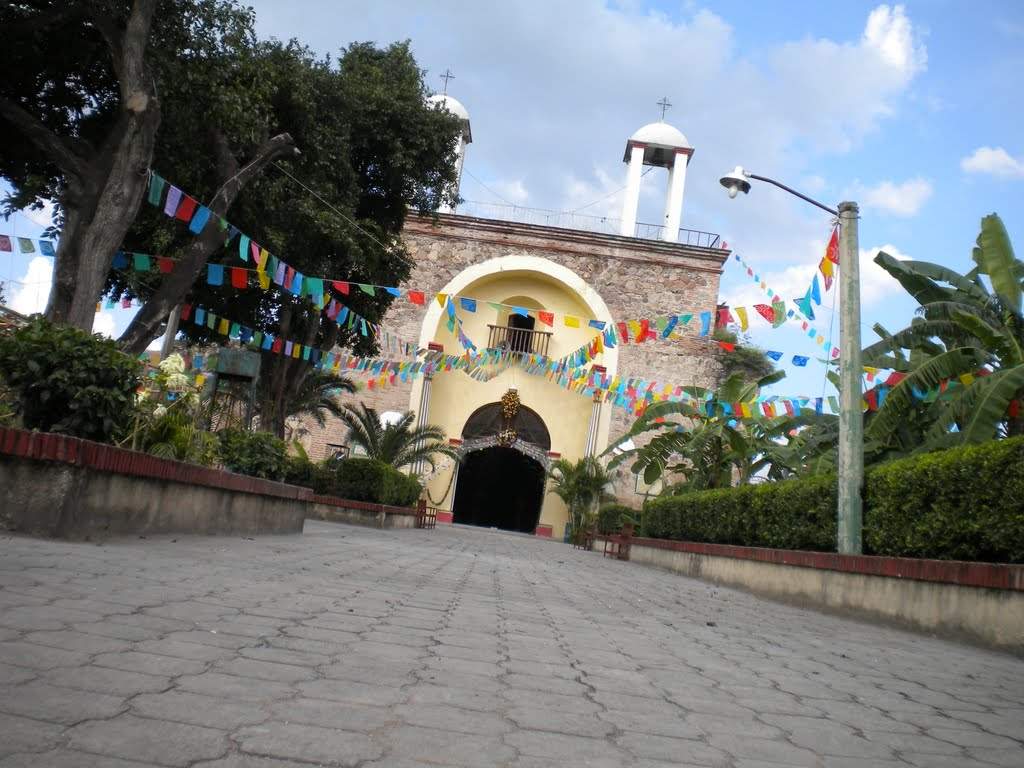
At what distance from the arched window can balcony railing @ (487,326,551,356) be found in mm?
1832

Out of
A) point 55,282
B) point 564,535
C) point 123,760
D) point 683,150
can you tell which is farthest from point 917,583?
point 683,150

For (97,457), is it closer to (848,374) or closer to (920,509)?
(920,509)

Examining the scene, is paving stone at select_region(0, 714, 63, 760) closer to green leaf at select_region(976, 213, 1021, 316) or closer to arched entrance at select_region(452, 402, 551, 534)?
green leaf at select_region(976, 213, 1021, 316)

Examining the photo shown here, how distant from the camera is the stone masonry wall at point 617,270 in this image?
28.8m

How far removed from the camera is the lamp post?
9.62 meters

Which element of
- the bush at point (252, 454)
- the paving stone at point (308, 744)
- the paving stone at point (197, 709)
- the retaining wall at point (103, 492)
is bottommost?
the paving stone at point (308, 744)

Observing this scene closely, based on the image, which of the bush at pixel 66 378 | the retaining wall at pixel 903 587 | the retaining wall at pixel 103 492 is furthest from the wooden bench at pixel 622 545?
the bush at pixel 66 378

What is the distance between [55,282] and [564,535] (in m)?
20.4

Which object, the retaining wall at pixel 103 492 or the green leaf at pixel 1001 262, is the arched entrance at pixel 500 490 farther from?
the retaining wall at pixel 103 492

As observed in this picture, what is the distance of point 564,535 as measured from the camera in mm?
28859

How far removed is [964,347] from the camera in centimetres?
1010

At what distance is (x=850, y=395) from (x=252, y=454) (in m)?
6.95

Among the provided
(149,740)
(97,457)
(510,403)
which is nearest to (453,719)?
(149,740)

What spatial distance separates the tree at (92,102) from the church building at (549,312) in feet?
49.9
